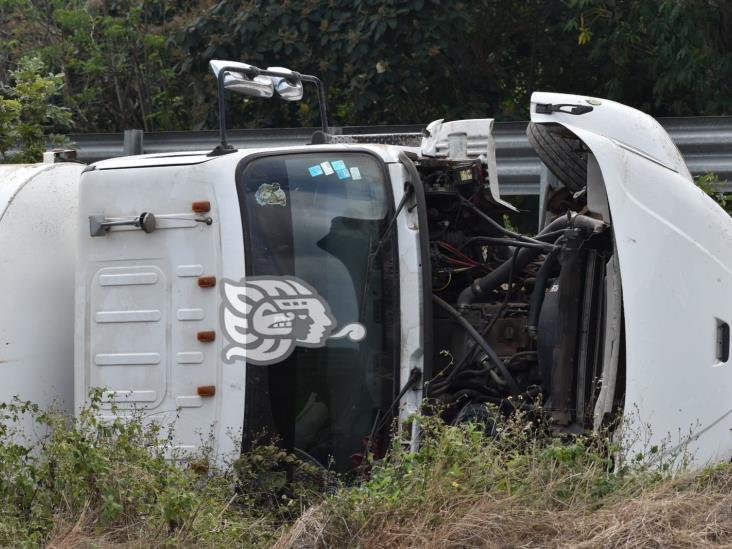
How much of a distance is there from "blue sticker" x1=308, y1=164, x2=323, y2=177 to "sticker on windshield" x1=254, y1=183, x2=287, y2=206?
15cm

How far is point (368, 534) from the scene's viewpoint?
4.25 m

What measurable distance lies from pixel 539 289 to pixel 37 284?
7.61ft

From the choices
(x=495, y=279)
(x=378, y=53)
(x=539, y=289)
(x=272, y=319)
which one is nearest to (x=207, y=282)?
(x=272, y=319)

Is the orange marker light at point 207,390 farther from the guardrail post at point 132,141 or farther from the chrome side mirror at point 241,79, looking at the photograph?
the guardrail post at point 132,141

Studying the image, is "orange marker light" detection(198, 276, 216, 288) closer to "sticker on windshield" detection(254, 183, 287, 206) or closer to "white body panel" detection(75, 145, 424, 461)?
"white body panel" detection(75, 145, 424, 461)

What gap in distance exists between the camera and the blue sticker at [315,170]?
5.23 m

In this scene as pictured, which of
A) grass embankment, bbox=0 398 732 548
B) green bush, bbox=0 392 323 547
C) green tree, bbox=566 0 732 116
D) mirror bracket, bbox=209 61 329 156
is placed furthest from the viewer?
green tree, bbox=566 0 732 116

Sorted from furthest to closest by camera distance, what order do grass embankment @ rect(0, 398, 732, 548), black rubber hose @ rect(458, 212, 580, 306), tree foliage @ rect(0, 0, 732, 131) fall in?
1. tree foliage @ rect(0, 0, 732, 131)
2. black rubber hose @ rect(458, 212, 580, 306)
3. grass embankment @ rect(0, 398, 732, 548)

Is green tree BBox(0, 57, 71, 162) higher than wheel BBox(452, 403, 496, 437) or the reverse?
higher

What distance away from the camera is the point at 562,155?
225 inches

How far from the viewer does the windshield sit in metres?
5.15

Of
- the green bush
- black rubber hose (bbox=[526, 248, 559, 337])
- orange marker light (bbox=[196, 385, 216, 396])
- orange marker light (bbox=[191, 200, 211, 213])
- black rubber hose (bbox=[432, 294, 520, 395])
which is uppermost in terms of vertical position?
orange marker light (bbox=[191, 200, 211, 213])

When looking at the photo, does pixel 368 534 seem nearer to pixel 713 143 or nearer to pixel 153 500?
pixel 153 500

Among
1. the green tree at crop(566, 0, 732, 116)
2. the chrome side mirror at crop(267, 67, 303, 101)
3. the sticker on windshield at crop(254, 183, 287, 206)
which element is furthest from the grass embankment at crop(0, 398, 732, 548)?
the green tree at crop(566, 0, 732, 116)
